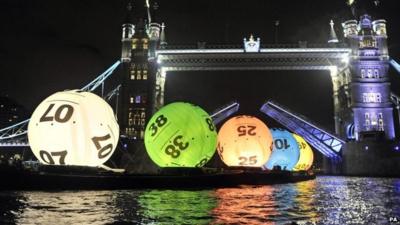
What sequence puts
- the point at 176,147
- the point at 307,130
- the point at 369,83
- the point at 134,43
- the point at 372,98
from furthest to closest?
the point at 134,43
the point at 369,83
the point at 372,98
the point at 307,130
the point at 176,147

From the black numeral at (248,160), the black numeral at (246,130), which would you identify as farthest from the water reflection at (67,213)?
the black numeral at (248,160)

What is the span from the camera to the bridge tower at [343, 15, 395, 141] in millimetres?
66000

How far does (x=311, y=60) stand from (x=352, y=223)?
67471mm

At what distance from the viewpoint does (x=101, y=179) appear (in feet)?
59.6

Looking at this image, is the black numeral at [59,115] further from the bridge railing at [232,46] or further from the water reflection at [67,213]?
the bridge railing at [232,46]

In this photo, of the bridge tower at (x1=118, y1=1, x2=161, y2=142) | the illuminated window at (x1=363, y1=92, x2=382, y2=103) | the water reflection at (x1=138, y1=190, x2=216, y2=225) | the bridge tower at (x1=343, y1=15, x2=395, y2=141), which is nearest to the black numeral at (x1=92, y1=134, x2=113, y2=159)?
the water reflection at (x1=138, y1=190, x2=216, y2=225)

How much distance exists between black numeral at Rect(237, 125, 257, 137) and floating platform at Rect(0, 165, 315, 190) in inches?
141

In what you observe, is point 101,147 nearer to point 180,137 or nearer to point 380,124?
point 180,137

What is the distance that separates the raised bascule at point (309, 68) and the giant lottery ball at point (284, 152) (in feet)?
93.4

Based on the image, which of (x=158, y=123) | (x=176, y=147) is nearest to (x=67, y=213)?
(x=176, y=147)

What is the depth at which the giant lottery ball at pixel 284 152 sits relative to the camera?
32.7m

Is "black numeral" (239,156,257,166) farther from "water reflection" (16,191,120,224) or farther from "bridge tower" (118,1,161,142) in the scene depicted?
"bridge tower" (118,1,161,142)

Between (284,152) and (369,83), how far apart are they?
137 ft

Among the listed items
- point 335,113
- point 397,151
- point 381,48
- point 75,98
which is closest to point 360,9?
point 381,48
